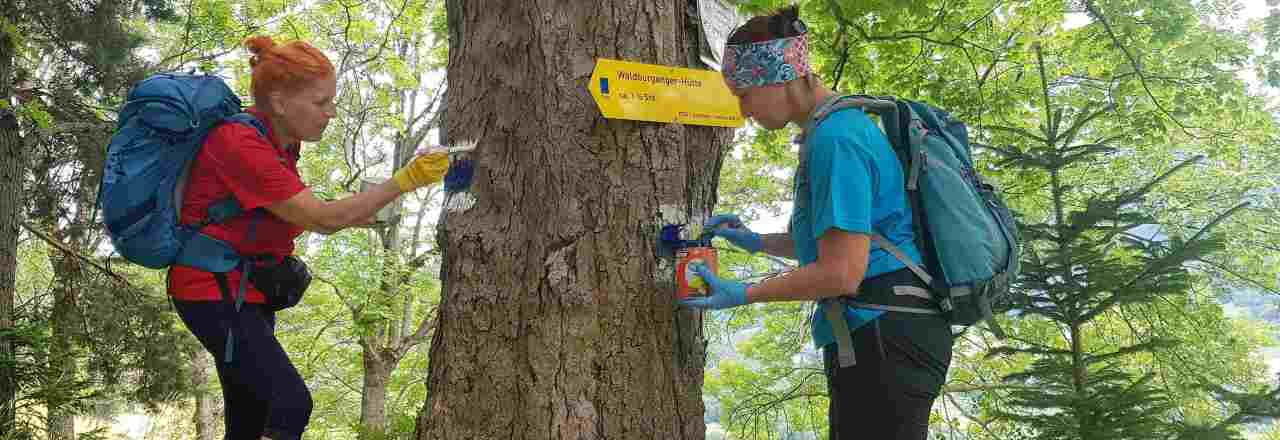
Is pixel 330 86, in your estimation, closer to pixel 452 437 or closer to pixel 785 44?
pixel 452 437

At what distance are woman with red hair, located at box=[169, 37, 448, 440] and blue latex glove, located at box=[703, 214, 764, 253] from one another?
0.77 metres

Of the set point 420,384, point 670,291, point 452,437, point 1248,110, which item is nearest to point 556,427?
point 452,437

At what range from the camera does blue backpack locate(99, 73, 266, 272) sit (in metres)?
2.16

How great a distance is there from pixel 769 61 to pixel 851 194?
41cm

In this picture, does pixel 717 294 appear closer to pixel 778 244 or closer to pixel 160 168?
pixel 778 244

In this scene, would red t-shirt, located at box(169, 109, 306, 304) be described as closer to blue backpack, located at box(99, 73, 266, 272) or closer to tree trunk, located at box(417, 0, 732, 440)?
blue backpack, located at box(99, 73, 266, 272)

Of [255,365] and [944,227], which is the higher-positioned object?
[944,227]

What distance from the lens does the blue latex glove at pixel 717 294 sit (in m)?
1.93

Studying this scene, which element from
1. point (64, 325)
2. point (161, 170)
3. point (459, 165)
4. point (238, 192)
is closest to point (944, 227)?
point (459, 165)

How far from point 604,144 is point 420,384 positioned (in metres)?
15.5

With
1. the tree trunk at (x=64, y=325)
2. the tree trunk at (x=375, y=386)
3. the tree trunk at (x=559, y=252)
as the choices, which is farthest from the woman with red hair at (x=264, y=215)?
the tree trunk at (x=375, y=386)

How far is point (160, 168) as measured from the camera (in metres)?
2.20

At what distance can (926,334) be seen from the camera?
6.17 ft

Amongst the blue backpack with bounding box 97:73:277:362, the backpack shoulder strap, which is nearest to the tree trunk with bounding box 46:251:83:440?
the blue backpack with bounding box 97:73:277:362
